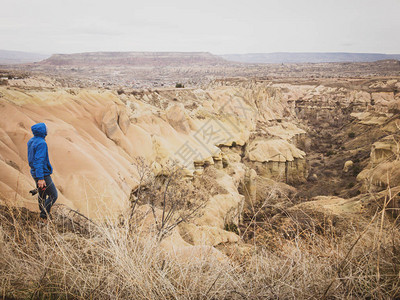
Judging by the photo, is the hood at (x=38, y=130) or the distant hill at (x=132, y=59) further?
the distant hill at (x=132, y=59)

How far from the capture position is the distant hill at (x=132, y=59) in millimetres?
150500

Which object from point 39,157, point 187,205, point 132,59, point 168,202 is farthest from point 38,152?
point 132,59

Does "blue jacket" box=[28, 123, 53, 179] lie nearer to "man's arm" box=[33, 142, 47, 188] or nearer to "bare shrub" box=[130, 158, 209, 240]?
"man's arm" box=[33, 142, 47, 188]

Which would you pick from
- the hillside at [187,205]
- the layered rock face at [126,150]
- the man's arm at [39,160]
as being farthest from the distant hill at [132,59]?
the man's arm at [39,160]

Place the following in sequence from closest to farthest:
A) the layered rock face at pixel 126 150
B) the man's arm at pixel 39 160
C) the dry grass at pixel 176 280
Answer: the dry grass at pixel 176 280
the man's arm at pixel 39 160
the layered rock face at pixel 126 150

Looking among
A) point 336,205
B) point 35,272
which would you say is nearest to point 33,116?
point 35,272

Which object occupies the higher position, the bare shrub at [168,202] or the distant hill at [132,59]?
the distant hill at [132,59]

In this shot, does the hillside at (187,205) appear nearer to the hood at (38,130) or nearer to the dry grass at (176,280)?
the dry grass at (176,280)

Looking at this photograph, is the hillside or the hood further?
the hood

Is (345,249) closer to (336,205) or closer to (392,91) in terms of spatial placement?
(336,205)

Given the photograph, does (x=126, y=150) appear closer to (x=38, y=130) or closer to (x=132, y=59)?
(x=38, y=130)

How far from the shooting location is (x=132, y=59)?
170 metres

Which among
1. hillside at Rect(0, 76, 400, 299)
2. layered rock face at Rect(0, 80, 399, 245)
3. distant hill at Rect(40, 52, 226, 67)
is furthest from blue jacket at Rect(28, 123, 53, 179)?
distant hill at Rect(40, 52, 226, 67)

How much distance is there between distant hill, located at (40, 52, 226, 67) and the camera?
150m
